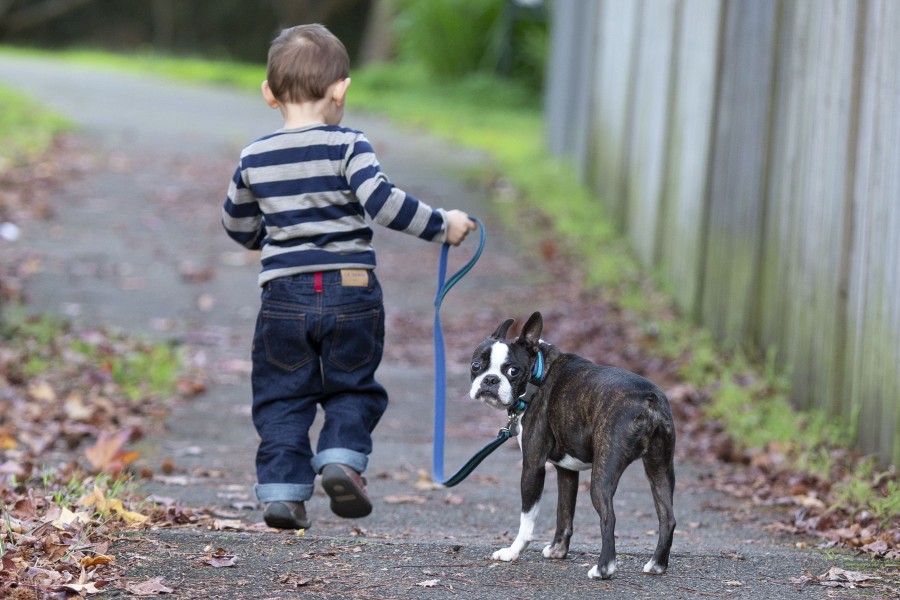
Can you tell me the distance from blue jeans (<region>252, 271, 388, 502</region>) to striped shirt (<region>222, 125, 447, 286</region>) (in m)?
0.09

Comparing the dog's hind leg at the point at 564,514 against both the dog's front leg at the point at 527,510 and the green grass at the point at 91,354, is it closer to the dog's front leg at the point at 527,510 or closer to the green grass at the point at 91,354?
the dog's front leg at the point at 527,510

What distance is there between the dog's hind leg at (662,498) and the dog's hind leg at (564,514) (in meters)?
0.32

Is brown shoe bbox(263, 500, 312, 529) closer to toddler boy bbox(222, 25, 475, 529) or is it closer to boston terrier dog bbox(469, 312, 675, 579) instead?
toddler boy bbox(222, 25, 475, 529)

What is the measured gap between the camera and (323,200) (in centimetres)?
448

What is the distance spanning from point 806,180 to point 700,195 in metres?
2.14

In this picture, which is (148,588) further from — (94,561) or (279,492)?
(279,492)

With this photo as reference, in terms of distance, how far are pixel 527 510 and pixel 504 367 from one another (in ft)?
1.49

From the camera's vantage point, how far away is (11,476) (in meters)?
4.90

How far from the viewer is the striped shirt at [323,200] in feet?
14.5

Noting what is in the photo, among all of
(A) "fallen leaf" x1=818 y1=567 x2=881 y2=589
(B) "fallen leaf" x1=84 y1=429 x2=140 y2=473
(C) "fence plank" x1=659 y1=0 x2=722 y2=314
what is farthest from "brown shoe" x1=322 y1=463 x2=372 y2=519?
(C) "fence plank" x1=659 y1=0 x2=722 y2=314

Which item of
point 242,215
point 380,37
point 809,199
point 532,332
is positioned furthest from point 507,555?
point 380,37

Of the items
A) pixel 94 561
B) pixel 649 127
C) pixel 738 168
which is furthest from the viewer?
pixel 649 127

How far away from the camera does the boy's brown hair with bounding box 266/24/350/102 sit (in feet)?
14.5

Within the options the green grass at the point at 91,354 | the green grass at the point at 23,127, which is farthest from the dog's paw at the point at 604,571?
the green grass at the point at 23,127
